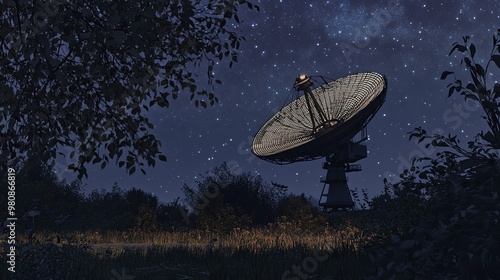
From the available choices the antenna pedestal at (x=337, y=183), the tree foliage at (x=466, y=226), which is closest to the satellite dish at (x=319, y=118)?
the antenna pedestal at (x=337, y=183)

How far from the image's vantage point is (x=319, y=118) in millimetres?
31188

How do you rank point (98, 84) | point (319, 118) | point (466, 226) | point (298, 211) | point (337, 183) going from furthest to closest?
1. point (337, 183)
2. point (298, 211)
3. point (319, 118)
4. point (98, 84)
5. point (466, 226)

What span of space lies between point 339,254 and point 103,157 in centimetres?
481

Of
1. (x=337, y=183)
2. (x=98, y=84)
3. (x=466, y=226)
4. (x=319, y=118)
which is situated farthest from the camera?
(x=337, y=183)

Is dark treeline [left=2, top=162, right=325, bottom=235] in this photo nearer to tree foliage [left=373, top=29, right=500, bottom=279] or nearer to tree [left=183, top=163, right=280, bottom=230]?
tree [left=183, top=163, right=280, bottom=230]

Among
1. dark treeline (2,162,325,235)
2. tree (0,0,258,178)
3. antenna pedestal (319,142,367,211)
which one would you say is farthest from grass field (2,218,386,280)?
antenna pedestal (319,142,367,211)

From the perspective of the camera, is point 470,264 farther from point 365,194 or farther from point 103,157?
point 365,194

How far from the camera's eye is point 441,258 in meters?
3.27

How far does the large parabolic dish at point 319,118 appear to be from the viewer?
2869cm

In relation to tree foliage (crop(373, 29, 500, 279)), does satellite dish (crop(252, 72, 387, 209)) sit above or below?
above

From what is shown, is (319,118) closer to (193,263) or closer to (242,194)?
(242,194)

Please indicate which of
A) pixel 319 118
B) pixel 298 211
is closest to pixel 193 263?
pixel 319 118

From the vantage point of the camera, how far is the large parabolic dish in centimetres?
2869

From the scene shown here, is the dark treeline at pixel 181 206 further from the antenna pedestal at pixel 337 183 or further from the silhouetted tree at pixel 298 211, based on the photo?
the antenna pedestal at pixel 337 183
